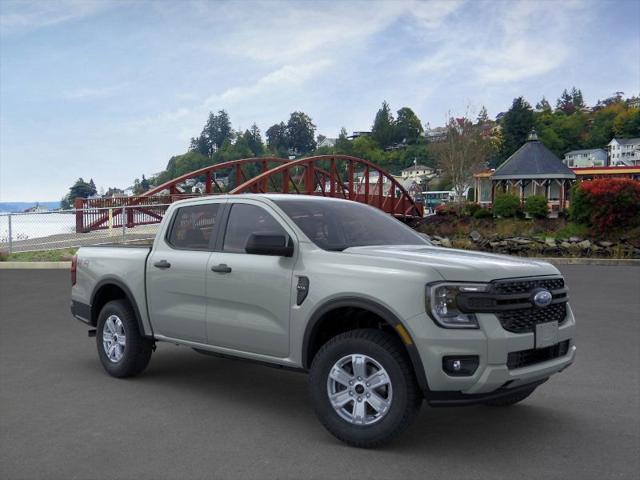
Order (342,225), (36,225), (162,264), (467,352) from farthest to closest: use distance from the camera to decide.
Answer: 1. (36,225)
2. (162,264)
3. (342,225)
4. (467,352)

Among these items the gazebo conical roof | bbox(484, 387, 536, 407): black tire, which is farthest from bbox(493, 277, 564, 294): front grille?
the gazebo conical roof

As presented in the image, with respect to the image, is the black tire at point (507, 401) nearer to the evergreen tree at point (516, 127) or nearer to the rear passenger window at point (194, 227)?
the rear passenger window at point (194, 227)

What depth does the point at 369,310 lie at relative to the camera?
473 centimetres

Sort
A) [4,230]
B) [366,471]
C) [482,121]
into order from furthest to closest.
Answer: [482,121] < [4,230] < [366,471]

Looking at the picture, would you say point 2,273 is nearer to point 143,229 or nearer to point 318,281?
point 143,229

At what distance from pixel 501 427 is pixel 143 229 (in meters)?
20.6

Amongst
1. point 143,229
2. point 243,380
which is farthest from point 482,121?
point 243,380

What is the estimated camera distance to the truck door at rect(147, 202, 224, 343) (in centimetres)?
604

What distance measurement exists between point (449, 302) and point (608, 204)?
23712 mm

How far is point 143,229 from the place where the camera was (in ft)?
79.7

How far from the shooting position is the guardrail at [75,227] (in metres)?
22.7

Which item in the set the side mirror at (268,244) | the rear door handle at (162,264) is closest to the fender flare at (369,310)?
the side mirror at (268,244)

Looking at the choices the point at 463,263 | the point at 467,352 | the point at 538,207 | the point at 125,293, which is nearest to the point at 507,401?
the point at 467,352

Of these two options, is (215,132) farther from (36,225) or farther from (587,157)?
(36,225)
